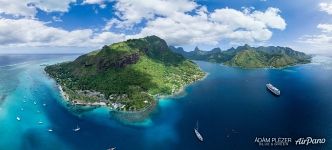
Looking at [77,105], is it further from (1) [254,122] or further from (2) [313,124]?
(2) [313,124]

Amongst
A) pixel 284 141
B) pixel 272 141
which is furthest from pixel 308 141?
pixel 272 141

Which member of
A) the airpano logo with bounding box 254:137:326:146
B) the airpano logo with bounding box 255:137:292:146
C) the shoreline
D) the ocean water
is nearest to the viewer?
the airpano logo with bounding box 254:137:326:146

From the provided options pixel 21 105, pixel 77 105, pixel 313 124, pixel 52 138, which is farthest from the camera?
pixel 21 105

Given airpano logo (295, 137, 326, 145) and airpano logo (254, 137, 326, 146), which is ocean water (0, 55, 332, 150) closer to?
airpano logo (295, 137, 326, 145)

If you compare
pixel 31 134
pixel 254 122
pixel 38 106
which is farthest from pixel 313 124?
pixel 38 106

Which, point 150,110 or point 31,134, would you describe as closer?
point 31,134

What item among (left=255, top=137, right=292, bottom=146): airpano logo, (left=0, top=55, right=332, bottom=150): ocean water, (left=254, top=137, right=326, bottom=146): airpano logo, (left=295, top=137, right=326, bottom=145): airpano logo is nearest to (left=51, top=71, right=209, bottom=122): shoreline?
(left=0, top=55, right=332, bottom=150): ocean water

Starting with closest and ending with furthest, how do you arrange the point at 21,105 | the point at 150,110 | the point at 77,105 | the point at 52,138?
the point at 52,138 → the point at 150,110 → the point at 77,105 → the point at 21,105

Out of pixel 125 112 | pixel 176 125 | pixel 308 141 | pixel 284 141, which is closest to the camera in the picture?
pixel 284 141

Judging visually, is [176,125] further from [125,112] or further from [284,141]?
[284,141]

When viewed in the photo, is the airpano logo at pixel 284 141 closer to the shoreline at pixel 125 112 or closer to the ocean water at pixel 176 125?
the ocean water at pixel 176 125

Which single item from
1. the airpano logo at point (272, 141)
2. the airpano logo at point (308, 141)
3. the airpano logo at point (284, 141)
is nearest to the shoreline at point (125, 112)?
the airpano logo at point (272, 141)
